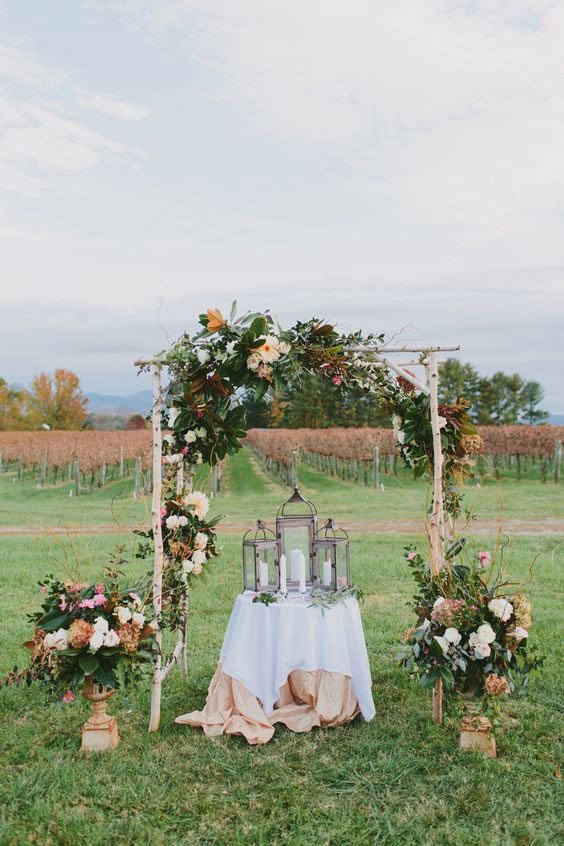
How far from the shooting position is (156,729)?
5004 mm

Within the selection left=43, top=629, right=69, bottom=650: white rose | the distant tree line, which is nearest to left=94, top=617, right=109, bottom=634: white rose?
left=43, top=629, right=69, bottom=650: white rose

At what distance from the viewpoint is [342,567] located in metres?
5.30

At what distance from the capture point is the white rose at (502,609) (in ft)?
15.0

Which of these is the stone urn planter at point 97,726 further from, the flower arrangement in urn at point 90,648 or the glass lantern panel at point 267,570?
the glass lantern panel at point 267,570

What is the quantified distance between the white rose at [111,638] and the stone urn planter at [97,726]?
0.27 m

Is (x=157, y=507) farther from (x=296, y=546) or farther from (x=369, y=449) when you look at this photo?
(x=369, y=449)

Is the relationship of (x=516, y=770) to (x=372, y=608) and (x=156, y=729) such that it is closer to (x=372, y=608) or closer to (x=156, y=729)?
(x=156, y=729)

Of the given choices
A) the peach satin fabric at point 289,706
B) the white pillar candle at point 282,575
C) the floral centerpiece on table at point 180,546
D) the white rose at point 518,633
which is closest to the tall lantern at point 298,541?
the white pillar candle at point 282,575

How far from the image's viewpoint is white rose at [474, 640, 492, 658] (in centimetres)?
450

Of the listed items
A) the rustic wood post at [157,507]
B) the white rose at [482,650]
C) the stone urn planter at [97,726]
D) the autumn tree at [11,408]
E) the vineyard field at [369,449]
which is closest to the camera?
the white rose at [482,650]

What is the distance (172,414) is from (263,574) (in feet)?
4.11

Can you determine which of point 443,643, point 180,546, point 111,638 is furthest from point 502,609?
point 111,638

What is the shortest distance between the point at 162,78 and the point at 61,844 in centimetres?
782

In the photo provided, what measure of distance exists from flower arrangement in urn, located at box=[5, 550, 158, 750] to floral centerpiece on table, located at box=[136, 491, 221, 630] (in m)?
0.52
